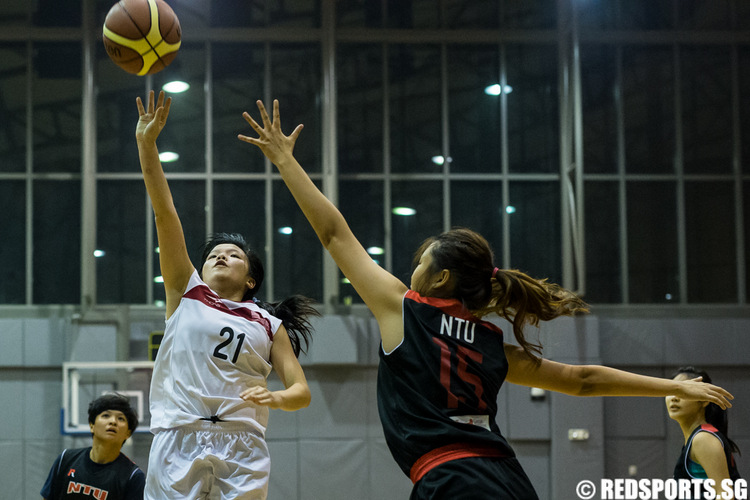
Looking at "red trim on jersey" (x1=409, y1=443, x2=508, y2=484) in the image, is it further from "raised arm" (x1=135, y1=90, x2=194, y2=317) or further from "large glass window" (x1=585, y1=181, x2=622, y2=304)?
"large glass window" (x1=585, y1=181, x2=622, y2=304)

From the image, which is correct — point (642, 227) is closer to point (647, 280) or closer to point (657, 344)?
point (647, 280)

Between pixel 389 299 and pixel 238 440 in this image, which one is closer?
pixel 389 299

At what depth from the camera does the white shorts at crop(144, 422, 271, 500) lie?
11.7 ft

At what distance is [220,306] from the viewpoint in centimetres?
382

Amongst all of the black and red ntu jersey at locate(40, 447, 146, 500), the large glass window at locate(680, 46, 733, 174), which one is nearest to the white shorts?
the black and red ntu jersey at locate(40, 447, 146, 500)

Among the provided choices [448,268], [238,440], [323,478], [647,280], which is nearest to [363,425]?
[323,478]

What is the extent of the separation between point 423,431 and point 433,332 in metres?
0.31

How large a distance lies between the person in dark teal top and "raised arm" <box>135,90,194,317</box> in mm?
2704

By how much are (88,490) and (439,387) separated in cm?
360

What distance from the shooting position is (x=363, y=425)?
1223 centimetres

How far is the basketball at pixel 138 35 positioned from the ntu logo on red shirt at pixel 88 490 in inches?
102

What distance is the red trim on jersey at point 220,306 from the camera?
149 inches

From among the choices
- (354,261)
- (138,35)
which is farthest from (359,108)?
(354,261)

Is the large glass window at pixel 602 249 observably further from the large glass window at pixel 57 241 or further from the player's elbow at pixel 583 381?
the player's elbow at pixel 583 381
